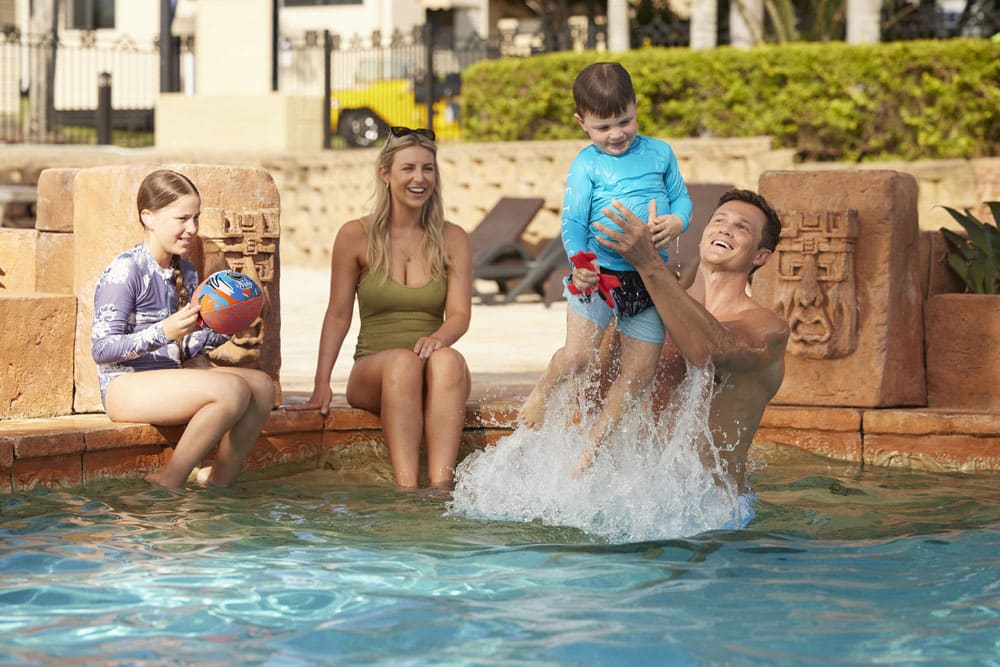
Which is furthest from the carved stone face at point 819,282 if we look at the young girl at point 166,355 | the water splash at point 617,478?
the young girl at point 166,355

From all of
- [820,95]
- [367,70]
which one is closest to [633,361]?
[820,95]

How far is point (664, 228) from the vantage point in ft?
15.7

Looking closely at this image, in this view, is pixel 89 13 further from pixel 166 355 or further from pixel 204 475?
pixel 204 475

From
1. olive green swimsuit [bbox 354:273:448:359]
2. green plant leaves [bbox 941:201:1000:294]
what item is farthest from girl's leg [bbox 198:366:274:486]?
green plant leaves [bbox 941:201:1000:294]

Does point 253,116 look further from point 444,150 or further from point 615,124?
point 615,124

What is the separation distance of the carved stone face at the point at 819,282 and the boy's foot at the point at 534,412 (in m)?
1.52

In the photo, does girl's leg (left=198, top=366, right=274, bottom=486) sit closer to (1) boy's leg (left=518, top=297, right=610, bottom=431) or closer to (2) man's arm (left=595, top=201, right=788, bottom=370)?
(1) boy's leg (left=518, top=297, right=610, bottom=431)

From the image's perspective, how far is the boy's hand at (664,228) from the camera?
4770 mm

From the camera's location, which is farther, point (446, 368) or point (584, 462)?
point (446, 368)

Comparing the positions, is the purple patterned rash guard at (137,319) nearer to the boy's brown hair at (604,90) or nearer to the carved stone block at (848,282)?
the boy's brown hair at (604,90)

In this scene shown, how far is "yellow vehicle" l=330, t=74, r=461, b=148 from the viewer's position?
21.1m

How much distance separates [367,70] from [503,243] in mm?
13063

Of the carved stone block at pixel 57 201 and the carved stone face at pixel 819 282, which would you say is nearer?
the carved stone face at pixel 819 282

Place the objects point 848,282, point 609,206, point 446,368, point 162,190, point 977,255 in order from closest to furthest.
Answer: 1. point 609,206
2. point 162,190
3. point 446,368
4. point 848,282
5. point 977,255
